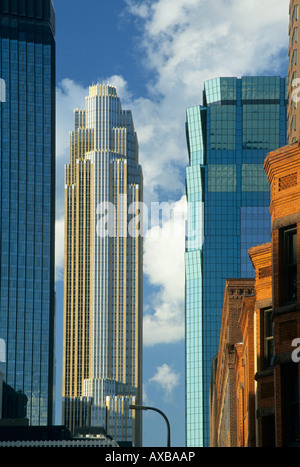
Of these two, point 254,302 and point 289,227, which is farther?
point 254,302

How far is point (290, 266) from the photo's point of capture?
32344mm

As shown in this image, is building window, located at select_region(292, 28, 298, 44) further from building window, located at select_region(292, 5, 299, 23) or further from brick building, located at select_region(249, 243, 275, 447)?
brick building, located at select_region(249, 243, 275, 447)

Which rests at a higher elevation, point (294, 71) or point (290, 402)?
point (294, 71)

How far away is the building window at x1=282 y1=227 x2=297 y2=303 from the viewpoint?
32094 millimetres

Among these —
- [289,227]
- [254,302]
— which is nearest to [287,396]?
[289,227]

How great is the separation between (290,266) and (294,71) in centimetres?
12223

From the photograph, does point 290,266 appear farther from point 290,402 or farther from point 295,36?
point 295,36

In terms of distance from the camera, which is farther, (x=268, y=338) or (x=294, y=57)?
(x=294, y=57)

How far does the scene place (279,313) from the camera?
32.2 meters

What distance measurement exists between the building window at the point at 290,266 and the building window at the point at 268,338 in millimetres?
7154

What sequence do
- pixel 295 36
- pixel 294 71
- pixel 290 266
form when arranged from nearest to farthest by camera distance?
pixel 290 266 → pixel 295 36 → pixel 294 71

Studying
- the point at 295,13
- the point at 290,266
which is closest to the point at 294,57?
the point at 295,13
